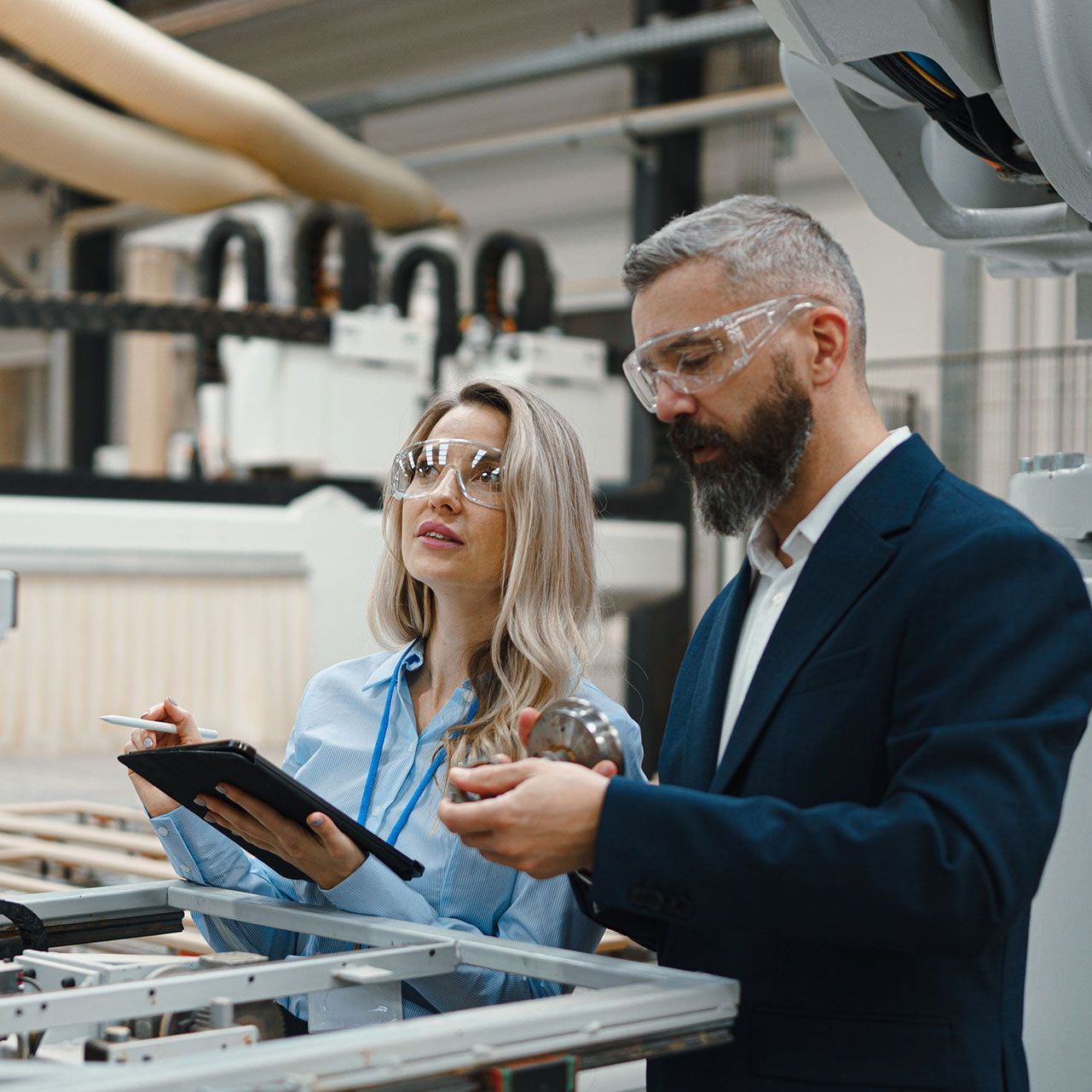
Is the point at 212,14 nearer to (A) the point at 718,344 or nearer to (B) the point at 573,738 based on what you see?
(A) the point at 718,344

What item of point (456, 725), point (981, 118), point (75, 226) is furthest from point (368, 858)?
point (75, 226)

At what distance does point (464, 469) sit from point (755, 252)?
0.66 meters

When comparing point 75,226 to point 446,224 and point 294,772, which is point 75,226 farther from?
point 294,772

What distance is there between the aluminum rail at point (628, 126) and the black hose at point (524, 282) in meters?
2.30

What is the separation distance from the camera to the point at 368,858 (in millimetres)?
1598

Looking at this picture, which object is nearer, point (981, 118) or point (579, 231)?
point (981, 118)

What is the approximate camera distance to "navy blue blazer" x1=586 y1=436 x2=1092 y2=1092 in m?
1.13

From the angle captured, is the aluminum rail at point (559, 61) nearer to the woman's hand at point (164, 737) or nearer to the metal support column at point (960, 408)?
the metal support column at point (960, 408)

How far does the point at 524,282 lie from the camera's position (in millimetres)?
8609

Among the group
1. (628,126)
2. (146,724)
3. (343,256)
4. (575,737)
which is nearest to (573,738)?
(575,737)

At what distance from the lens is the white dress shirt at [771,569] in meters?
1.35

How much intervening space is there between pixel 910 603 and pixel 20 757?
204 inches

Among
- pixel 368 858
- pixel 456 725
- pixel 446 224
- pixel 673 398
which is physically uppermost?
pixel 446 224

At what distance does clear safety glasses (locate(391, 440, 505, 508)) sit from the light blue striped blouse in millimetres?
231
